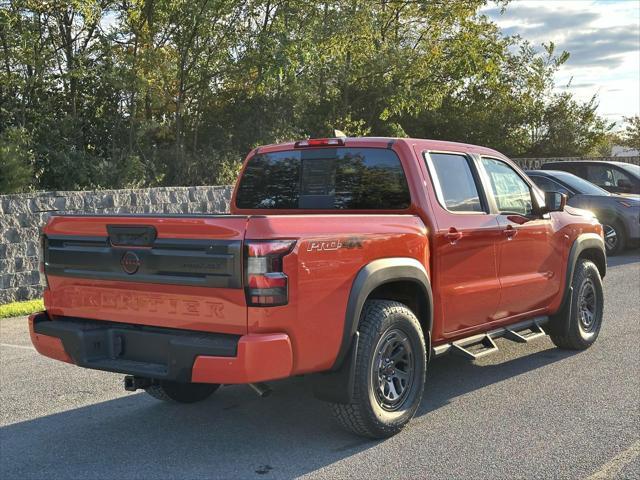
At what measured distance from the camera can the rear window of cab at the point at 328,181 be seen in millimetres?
5320

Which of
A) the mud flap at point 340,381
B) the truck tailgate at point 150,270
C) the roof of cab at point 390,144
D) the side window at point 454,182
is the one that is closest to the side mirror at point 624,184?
the roof of cab at point 390,144

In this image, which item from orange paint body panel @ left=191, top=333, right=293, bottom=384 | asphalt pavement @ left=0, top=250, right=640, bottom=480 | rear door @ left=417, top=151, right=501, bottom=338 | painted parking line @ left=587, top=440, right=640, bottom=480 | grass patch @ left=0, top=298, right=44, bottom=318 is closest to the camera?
orange paint body panel @ left=191, top=333, right=293, bottom=384

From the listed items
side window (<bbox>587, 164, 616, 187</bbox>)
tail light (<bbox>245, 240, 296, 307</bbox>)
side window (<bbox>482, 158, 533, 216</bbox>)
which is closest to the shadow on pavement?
side window (<bbox>587, 164, 616, 187</bbox>)

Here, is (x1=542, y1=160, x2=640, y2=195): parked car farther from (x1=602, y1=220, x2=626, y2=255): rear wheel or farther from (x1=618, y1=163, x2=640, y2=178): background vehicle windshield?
(x1=602, y1=220, x2=626, y2=255): rear wheel

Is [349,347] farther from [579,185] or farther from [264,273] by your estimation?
[579,185]

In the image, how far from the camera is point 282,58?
13508mm

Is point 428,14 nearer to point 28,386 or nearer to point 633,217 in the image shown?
point 633,217

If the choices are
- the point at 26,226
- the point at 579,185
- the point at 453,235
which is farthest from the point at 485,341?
the point at 579,185

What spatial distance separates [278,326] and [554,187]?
11647 mm

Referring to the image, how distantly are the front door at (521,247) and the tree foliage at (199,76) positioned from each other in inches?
310

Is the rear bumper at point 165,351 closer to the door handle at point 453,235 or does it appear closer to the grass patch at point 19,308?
the door handle at point 453,235

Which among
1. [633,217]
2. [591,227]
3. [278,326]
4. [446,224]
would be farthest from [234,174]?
[278,326]

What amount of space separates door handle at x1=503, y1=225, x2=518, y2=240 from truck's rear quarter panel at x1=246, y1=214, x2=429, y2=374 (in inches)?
66.8

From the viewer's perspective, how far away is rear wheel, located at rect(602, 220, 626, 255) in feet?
47.0
